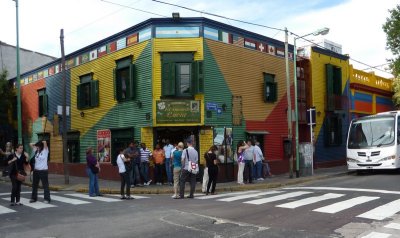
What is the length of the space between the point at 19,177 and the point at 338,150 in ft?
67.3

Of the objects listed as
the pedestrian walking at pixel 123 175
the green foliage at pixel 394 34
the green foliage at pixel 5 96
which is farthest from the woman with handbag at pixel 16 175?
the green foliage at pixel 394 34

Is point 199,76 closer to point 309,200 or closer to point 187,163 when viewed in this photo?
point 187,163

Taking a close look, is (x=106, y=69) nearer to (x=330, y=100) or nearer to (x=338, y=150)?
(x=330, y=100)

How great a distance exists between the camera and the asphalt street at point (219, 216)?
8.03 m

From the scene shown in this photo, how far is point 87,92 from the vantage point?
76.1 feet

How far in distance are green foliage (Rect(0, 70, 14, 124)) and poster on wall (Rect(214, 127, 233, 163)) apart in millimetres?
16959

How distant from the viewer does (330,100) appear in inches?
1035

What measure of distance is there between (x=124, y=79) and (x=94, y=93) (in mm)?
2802

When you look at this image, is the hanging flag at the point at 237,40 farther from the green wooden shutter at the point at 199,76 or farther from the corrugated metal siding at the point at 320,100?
the corrugated metal siding at the point at 320,100

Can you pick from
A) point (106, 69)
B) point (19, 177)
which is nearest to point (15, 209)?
point (19, 177)

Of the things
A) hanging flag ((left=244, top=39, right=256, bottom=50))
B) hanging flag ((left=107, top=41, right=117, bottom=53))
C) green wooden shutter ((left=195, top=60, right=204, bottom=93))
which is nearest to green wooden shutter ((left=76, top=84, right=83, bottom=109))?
hanging flag ((left=107, top=41, right=117, bottom=53))

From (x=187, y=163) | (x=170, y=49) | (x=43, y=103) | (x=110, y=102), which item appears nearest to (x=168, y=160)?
(x=187, y=163)

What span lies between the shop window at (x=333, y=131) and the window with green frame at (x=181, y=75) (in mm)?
11215

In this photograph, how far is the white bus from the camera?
19391 millimetres
